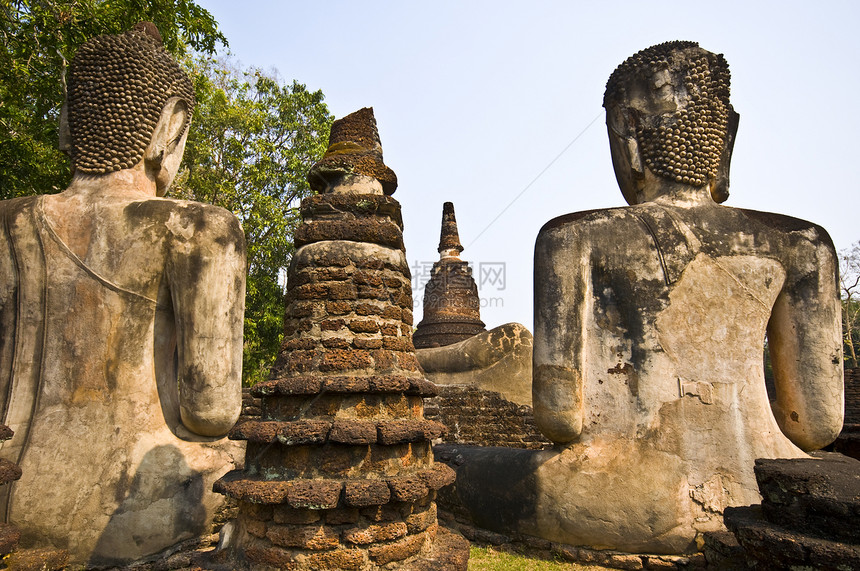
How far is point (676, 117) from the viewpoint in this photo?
4148 millimetres

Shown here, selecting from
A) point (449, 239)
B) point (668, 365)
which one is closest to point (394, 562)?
point (668, 365)

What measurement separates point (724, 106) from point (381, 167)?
2.50m

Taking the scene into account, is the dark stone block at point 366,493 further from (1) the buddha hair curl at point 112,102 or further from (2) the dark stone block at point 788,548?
(1) the buddha hair curl at point 112,102

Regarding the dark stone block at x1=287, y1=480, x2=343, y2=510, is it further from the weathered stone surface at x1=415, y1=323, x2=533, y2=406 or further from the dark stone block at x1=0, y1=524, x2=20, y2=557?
the weathered stone surface at x1=415, y1=323, x2=533, y2=406

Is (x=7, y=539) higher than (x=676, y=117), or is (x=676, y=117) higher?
(x=676, y=117)

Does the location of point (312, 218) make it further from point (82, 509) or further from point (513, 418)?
point (513, 418)

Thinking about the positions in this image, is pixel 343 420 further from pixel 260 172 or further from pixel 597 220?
pixel 260 172

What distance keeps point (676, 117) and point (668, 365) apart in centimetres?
170

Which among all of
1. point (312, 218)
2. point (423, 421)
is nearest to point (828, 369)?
point (423, 421)

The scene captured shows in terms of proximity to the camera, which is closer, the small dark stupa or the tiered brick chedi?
the tiered brick chedi

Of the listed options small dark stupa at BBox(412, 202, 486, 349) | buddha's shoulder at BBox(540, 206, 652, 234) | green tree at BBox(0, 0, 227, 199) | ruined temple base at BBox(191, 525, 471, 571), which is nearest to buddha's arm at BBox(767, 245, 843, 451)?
buddha's shoulder at BBox(540, 206, 652, 234)

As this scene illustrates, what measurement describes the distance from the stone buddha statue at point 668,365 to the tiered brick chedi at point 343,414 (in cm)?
95

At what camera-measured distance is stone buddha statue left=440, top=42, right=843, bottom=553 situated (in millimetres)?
3496


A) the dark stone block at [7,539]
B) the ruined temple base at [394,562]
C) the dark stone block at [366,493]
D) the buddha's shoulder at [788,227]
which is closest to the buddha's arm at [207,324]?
the ruined temple base at [394,562]
